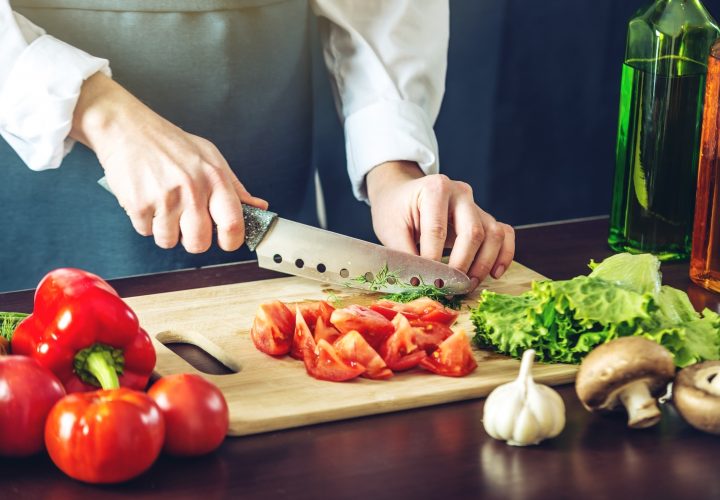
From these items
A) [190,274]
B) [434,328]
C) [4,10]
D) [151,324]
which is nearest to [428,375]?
[434,328]

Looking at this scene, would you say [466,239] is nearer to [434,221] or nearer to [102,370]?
[434,221]

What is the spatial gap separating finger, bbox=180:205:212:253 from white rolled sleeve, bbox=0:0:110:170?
220 millimetres

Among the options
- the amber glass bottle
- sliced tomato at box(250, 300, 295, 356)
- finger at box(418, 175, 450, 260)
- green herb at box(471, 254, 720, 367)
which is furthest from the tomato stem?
the amber glass bottle

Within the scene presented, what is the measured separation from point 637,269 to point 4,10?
3.05 ft

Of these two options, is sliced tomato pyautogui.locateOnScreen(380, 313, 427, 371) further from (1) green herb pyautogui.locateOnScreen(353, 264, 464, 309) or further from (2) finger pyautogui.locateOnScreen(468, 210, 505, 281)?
(2) finger pyautogui.locateOnScreen(468, 210, 505, 281)

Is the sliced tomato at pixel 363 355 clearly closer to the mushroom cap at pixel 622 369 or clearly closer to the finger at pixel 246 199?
the mushroom cap at pixel 622 369

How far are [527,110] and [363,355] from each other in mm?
1862

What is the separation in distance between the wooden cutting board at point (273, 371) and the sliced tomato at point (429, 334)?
0.04 m

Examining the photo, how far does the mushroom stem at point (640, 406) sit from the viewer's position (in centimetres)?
109

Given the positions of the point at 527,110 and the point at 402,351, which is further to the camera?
the point at 527,110

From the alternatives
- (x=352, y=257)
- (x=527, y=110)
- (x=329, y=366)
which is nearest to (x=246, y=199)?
(x=352, y=257)

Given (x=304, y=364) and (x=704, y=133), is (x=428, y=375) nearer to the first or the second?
(x=304, y=364)

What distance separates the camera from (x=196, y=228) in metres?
1.46

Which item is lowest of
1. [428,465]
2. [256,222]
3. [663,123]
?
[428,465]
